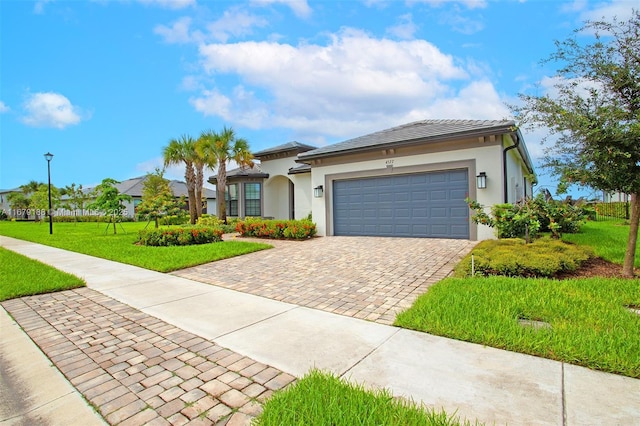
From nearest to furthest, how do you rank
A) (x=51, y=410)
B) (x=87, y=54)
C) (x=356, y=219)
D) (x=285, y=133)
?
(x=51, y=410)
(x=87, y=54)
(x=356, y=219)
(x=285, y=133)

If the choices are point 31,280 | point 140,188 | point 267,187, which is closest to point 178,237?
point 31,280

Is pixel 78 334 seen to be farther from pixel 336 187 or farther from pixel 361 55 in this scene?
pixel 361 55

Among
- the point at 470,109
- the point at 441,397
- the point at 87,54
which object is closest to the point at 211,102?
the point at 87,54

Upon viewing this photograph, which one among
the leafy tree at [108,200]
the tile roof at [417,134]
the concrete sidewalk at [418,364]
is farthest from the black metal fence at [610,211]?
the leafy tree at [108,200]

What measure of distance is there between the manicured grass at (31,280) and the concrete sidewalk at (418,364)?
96.7 inches

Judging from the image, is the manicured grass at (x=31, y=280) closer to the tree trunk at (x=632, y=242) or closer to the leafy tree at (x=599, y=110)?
the leafy tree at (x=599, y=110)

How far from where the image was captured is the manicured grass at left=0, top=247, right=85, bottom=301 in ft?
19.3

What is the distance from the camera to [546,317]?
147 inches

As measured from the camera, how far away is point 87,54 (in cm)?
1089

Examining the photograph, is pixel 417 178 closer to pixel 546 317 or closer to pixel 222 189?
pixel 546 317

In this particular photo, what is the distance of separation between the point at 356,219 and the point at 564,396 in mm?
10455

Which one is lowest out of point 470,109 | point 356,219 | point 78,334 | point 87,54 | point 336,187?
point 78,334

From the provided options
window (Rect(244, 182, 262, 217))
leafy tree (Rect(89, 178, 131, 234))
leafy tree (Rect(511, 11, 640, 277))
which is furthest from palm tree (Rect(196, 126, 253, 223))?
leafy tree (Rect(511, 11, 640, 277))

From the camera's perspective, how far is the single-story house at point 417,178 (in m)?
10.1
